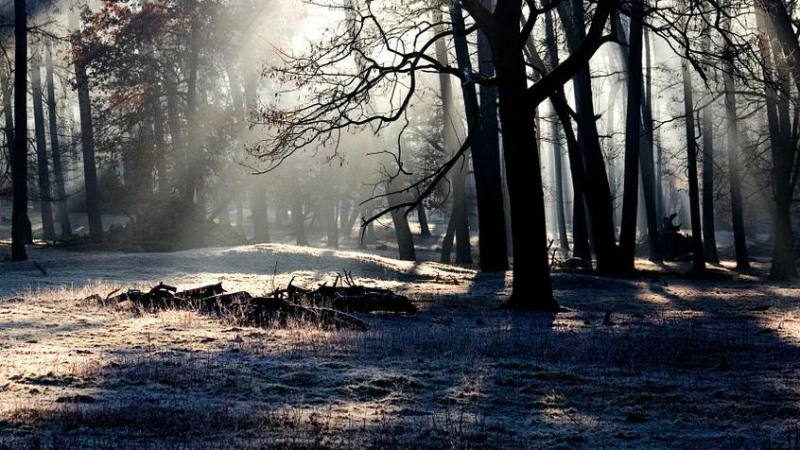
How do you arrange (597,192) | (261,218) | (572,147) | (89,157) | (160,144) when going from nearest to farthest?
(597,192)
(572,147)
(160,144)
(89,157)
(261,218)

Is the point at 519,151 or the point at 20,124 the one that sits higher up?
the point at 20,124

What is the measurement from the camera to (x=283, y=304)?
12.7m

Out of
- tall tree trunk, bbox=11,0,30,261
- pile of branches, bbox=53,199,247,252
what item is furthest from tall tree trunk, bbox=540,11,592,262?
tall tree trunk, bbox=11,0,30,261

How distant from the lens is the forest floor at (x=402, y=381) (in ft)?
20.4

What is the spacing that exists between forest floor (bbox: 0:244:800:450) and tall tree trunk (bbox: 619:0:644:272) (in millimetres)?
11775

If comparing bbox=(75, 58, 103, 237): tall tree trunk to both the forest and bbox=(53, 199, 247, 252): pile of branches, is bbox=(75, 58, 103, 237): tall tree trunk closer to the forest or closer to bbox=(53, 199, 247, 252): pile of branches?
the forest

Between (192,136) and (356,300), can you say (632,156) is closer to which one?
(356,300)

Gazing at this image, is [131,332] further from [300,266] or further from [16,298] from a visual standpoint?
[300,266]

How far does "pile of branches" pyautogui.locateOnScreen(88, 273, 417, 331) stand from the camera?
12102 mm

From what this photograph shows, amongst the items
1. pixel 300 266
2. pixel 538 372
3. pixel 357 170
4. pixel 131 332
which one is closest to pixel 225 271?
pixel 300 266

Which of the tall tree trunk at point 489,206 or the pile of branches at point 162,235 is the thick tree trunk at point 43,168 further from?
the tall tree trunk at point 489,206

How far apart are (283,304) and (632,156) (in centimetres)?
1863

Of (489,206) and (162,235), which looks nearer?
(489,206)

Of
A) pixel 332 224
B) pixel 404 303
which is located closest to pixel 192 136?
pixel 332 224
